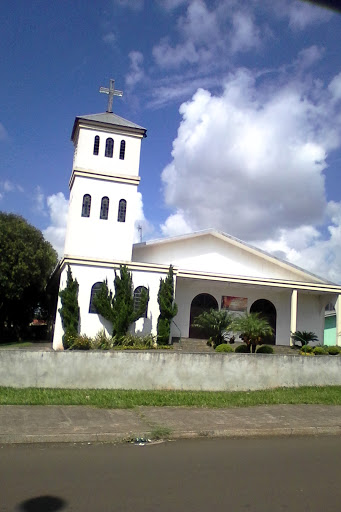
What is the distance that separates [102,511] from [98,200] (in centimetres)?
1877

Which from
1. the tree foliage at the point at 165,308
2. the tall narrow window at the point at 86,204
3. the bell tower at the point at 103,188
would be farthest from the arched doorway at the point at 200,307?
the tall narrow window at the point at 86,204

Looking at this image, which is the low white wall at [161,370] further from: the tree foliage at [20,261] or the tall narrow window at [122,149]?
the tree foliage at [20,261]

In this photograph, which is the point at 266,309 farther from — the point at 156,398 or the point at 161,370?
the point at 156,398

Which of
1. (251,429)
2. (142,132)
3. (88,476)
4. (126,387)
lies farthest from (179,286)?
(88,476)

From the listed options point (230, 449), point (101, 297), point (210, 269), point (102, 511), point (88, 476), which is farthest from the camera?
point (210, 269)

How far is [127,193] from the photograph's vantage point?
22469 millimetres

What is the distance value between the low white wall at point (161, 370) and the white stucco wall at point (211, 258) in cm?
1118

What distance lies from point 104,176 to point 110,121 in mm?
2881

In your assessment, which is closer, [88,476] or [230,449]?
[88,476]

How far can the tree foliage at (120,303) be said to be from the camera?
20.0 meters

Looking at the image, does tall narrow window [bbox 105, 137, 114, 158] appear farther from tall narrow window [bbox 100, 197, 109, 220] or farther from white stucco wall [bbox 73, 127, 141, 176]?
tall narrow window [bbox 100, 197, 109, 220]

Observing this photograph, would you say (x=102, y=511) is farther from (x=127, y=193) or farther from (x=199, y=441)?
(x=127, y=193)

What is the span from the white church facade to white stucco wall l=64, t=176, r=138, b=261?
0.05 meters

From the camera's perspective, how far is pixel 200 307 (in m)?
24.2
